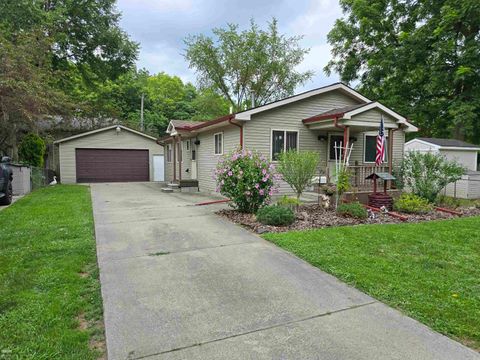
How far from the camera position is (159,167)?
2102 centimetres

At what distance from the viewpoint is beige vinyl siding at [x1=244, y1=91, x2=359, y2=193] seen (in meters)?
10.8

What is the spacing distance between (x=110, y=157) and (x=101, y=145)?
890 millimetres

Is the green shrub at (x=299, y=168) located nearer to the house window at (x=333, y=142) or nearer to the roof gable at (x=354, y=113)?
the roof gable at (x=354, y=113)

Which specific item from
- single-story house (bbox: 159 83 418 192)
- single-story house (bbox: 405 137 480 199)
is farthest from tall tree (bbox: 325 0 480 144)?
single-story house (bbox: 159 83 418 192)

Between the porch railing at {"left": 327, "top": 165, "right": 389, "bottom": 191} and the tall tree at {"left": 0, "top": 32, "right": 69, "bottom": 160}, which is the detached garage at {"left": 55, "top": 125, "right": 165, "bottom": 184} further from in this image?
the porch railing at {"left": 327, "top": 165, "right": 389, "bottom": 191}

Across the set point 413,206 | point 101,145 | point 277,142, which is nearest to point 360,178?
point 413,206

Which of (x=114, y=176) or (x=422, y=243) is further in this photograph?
(x=114, y=176)

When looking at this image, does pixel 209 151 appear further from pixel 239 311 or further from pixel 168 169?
pixel 239 311

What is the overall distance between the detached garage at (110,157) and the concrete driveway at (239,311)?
15.8m

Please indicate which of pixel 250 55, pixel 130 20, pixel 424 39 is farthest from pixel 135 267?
pixel 250 55

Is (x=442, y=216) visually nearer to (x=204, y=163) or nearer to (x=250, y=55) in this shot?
(x=204, y=163)

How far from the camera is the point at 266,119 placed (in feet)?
36.0

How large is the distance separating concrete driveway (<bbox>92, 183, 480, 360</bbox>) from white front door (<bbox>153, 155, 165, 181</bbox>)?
1605 cm

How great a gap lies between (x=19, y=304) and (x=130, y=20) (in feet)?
80.6
